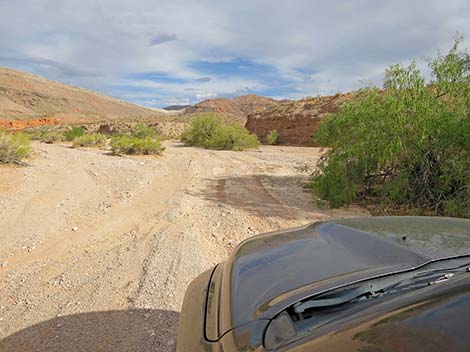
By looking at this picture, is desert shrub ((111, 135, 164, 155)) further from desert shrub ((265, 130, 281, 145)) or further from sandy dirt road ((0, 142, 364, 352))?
desert shrub ((265, 130, 281, 145))

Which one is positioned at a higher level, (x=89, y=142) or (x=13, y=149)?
(x=89, y=142)

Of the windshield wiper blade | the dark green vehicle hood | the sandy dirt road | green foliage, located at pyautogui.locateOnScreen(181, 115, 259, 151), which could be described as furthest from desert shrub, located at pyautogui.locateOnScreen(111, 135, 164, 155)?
the windshield wiper blade

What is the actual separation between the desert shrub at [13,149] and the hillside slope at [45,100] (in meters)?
70.2

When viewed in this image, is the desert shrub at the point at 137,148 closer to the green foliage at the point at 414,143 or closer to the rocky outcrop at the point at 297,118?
the green foliage at the point at 414,143

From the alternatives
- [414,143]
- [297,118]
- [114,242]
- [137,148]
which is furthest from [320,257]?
[297,118]

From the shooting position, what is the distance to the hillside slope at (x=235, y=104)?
99938 mm

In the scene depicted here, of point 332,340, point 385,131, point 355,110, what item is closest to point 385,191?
point 385,131

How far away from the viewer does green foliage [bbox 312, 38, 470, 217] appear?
6.75 meters

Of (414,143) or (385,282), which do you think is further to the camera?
(414,143)

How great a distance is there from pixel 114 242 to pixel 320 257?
398cm

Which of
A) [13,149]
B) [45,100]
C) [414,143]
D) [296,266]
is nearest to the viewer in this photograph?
[296,266]

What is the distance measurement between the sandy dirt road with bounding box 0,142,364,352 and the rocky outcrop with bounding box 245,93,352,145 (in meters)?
18.4

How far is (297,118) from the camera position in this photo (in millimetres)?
29641

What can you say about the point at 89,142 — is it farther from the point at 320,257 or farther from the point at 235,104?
the point at 235,104
